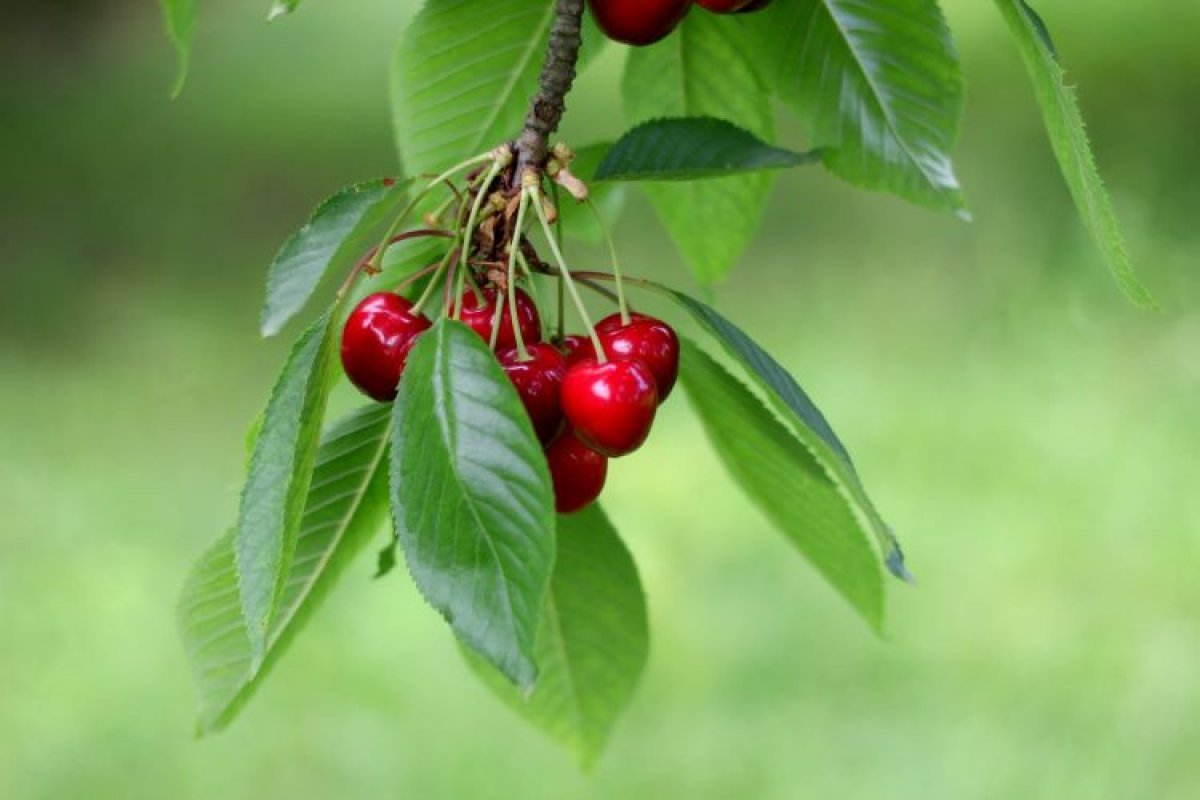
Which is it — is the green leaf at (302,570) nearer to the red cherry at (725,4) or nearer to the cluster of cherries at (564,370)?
the cluster of cherries at (564,370)

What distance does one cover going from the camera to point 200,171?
441cm

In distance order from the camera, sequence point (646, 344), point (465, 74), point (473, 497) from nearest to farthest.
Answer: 1. point (473, 497)
2. point (646, 344)
3. point (465, 74)

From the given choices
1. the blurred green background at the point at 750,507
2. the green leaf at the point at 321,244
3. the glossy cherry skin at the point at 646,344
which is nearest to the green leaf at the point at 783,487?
the glossy cherry skin at the point at 646,344

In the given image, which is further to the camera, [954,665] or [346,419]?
[954,665]

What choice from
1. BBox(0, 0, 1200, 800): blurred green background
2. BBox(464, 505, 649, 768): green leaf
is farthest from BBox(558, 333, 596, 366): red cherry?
BBox(0, 0, 1200, 800): blurred green background

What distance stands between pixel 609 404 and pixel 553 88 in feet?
0.46

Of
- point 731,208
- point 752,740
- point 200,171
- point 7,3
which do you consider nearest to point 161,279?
point 200,171

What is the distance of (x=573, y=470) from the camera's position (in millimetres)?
615

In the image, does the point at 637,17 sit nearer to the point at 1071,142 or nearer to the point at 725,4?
the point at 725,4

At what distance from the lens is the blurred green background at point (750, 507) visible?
2.02 m

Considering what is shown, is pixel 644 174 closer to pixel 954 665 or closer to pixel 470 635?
pixel 470 635

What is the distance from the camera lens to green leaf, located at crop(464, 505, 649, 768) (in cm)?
74

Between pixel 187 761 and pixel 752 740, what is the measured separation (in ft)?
2.43

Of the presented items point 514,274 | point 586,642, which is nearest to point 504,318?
point 514,274
